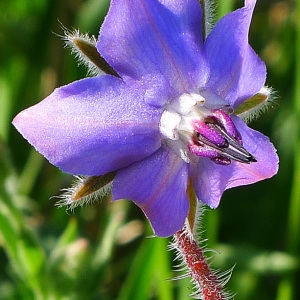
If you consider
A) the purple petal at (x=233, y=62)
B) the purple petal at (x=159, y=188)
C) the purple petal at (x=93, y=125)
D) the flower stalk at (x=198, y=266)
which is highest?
the purple petal at (x=93, y=125)

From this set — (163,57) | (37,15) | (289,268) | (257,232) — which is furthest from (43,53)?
(163,57)

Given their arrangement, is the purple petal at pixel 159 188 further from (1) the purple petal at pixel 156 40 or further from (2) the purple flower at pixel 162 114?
(1) the purple petal at pixel 156 40

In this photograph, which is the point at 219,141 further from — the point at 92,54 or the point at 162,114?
the point at 92,54

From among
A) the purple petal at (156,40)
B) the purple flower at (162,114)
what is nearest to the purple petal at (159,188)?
the purple flower at (162,114)

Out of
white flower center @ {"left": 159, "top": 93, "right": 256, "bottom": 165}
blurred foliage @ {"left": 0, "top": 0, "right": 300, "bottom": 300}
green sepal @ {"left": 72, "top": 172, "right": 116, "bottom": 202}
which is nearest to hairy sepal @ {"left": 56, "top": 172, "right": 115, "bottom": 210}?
green sepal @ {"left": 72, "top": 172, "right": 116, "bottom": 202}

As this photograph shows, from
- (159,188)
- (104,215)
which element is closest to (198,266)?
(159,188)
